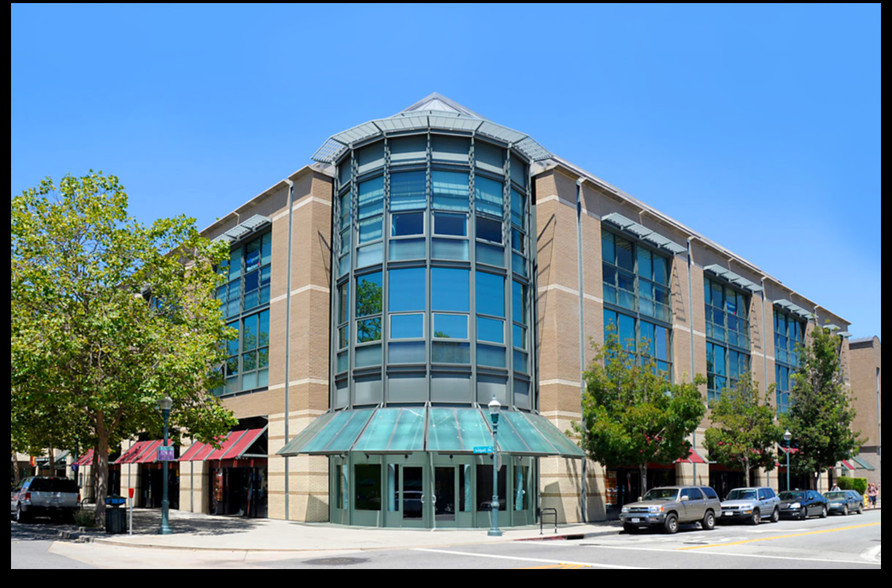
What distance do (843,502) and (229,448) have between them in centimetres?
3027

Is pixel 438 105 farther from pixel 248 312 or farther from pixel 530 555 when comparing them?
pixel 530 555

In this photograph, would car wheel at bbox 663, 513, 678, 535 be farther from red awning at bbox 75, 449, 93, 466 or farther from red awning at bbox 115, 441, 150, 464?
red awning at bbox 75, 449, 93, 466

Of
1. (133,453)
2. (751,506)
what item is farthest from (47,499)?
(751,506)

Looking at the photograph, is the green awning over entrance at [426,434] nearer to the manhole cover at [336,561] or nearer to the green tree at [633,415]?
the green tree at [633,415]

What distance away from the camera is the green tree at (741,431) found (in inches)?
1662

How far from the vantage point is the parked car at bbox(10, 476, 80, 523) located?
3266 centimetres

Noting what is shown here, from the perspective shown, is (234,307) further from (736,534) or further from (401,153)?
(736,534)

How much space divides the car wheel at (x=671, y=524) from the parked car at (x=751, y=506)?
20.0ft

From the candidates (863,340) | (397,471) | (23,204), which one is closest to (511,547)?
(397,471)

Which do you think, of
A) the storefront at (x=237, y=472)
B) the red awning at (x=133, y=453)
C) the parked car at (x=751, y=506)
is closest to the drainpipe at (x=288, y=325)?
the storefront at (x=237, y=472)

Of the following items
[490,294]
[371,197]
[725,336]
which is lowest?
[725,336]

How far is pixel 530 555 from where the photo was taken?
20.9 meters

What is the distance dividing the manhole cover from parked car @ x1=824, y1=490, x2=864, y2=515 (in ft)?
99.3

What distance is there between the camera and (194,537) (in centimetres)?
2530
